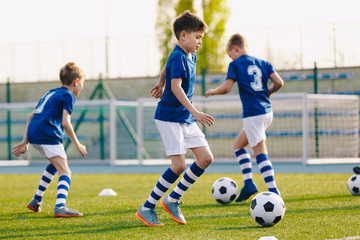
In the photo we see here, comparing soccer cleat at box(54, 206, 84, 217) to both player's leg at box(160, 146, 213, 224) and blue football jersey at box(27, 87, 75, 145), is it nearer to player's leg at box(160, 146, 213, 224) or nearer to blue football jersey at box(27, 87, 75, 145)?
blue football jersey at box(27, 87, 75, 145)

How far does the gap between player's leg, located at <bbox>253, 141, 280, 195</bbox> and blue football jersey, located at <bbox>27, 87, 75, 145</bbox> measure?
1.94 metres

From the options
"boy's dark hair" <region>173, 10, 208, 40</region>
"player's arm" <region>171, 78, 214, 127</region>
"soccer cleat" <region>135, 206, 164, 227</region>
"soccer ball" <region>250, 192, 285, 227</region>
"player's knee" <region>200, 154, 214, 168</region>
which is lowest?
"soccer cleat" <region>135, 206, 164, 227</region>

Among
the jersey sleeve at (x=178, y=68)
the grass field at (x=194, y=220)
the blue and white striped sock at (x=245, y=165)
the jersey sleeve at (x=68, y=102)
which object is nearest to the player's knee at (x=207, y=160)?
the grass field at (x=194, y=220)

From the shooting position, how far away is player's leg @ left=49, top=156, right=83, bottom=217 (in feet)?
15.9

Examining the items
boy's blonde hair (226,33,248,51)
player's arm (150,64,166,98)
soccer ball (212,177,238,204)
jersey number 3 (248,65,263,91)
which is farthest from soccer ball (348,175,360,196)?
player's arm (150,64,166,98)

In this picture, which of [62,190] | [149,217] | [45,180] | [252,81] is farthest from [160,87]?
[45,180]

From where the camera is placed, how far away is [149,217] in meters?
4.26

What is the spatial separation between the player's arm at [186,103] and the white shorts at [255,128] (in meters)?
1.50

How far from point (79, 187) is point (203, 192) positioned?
2401 millimetres

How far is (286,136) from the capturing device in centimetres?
1655

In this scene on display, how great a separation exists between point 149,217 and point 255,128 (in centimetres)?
169

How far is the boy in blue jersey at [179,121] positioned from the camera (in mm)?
4164

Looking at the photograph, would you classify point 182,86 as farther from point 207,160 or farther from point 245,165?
point 245,165

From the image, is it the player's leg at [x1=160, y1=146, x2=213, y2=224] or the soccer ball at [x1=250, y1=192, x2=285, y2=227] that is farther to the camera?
the player's leg at [x1=160, y1=146, x2=213, y2=224]
